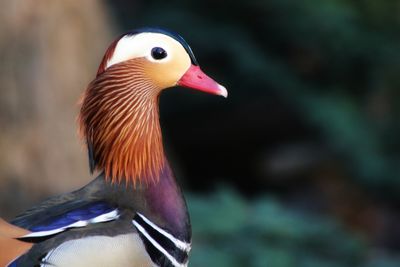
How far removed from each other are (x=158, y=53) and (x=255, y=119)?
5.38 m

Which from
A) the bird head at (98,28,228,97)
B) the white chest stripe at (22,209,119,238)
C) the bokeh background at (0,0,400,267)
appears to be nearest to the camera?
the white chest stripe at (22,209,119,238)

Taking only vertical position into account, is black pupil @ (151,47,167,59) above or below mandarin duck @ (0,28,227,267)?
above

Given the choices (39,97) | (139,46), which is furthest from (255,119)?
(139,46)

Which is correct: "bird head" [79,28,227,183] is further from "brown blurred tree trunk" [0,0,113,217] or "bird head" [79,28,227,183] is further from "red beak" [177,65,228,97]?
"brown blurred tree trunk" [0,0,113,217]

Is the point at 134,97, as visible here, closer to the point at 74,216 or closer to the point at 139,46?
the point at 139,46

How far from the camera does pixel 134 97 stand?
3.04m

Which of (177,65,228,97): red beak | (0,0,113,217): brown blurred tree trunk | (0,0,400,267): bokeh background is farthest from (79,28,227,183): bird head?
(0,0,113,217): brown blurred tree trunk

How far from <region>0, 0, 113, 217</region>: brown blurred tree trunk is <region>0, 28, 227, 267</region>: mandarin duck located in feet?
7.83

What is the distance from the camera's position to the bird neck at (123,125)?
303 cm

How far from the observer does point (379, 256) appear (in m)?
5.84

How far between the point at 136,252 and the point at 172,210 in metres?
0.15

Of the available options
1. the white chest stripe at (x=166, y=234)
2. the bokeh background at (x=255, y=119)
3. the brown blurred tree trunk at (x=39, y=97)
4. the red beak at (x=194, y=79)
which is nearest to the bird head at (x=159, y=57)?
the red beak at (x=194, y=79)

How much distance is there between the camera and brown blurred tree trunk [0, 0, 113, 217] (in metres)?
5.54

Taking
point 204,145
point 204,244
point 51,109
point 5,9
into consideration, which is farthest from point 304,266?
point 204,145
